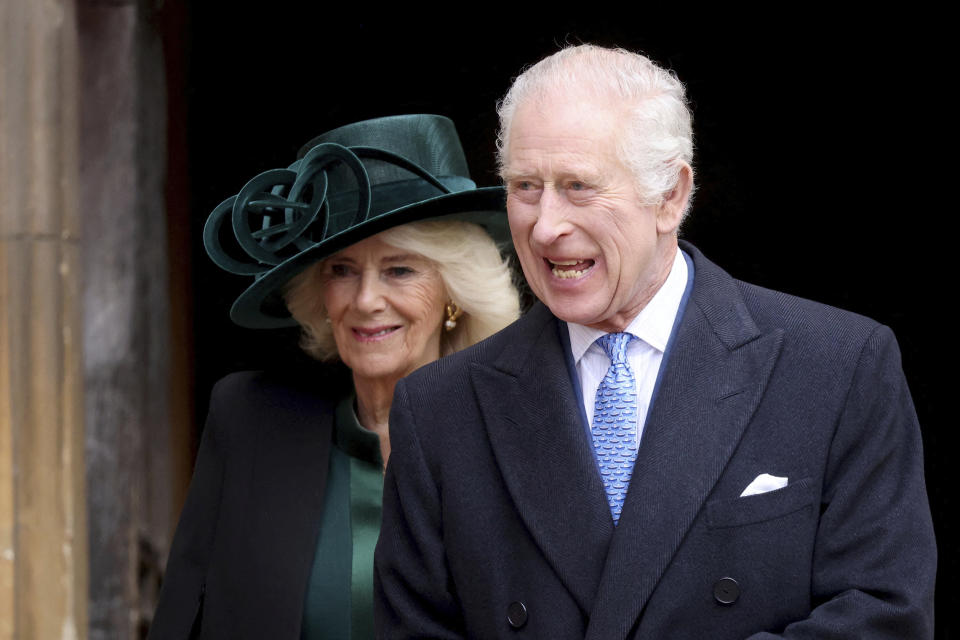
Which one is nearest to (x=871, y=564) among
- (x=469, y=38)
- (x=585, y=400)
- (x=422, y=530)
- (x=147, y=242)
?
(x=585, y=400)

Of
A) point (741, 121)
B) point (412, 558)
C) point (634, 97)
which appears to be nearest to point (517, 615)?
point (412, 558)

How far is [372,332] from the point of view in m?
→ 2.87

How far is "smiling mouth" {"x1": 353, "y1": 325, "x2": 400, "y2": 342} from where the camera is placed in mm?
2861

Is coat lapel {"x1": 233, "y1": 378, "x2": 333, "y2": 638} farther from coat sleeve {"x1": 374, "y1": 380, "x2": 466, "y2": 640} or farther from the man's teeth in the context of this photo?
the man's teeth

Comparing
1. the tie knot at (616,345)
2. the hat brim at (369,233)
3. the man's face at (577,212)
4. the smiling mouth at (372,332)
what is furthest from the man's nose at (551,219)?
the smiling mouth at (372,332)

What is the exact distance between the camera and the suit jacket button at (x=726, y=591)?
74.4 inches

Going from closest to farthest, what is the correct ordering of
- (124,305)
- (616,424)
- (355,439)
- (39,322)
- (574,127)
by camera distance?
(574,127)
(616,424)
(355,439)
(39,322)
(124,305)

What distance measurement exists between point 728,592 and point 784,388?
320mm

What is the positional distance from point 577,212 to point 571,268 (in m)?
0.09

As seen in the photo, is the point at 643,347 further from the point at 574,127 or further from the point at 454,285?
the point at 454,285

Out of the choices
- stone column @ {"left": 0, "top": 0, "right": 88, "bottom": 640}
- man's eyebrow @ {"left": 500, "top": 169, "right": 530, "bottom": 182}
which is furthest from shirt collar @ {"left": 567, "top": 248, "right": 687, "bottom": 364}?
stone column @ {"left": 0, "top": 0, "right": 88, "bottom": 640}

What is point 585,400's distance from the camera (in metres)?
2.13

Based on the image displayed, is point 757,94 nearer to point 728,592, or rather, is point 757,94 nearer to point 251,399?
point 251,399

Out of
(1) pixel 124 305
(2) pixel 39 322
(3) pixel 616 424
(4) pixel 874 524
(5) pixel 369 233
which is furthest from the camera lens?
(1) pixel 124 305
